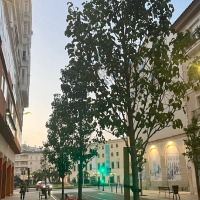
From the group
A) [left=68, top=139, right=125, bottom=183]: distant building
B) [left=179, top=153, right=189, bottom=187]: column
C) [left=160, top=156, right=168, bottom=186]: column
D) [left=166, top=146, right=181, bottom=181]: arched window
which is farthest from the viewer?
[left=68, top=139, right=125, bottom=183]: distant building

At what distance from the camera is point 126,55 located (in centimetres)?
680

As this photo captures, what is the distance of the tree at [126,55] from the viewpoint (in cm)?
636

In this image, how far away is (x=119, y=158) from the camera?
82.8 m

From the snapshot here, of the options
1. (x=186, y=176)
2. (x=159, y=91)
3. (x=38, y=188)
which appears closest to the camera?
(x=159, y=91)

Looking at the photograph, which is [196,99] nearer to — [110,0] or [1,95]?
[1,95]

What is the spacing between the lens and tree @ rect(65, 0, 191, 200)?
636cm

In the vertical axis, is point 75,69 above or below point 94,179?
above

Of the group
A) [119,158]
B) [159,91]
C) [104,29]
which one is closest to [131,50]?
[104,29]

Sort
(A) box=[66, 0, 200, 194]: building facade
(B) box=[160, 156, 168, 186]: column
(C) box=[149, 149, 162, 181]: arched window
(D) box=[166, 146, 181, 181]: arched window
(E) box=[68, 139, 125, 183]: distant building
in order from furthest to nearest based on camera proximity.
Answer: (E) box=[68, 139, 125, 183]: distant building, (C) box=[149, 149, 162, 181]: arched window, (B) box=[160, 156, 168, 186]: column, (D) box=[166, 146, 181, 181]: arched window, (A) box=[66, 0, 200, 194]: building facade

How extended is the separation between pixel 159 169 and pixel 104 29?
100 ft

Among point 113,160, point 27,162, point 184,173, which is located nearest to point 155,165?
point 184,173

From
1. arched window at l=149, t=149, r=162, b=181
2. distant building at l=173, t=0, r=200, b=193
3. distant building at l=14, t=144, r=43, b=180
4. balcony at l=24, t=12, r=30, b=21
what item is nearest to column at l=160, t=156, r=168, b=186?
arched window at l=149, t=149, r=162, b=181

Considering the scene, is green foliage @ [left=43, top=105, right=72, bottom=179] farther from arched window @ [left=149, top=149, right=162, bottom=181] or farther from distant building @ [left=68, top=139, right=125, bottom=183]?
distant building @ [left=68, top=139, right=125, bottom=183]

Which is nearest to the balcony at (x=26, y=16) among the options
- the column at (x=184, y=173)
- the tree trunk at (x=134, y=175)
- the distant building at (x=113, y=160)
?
the column at (x=184, y=173)
